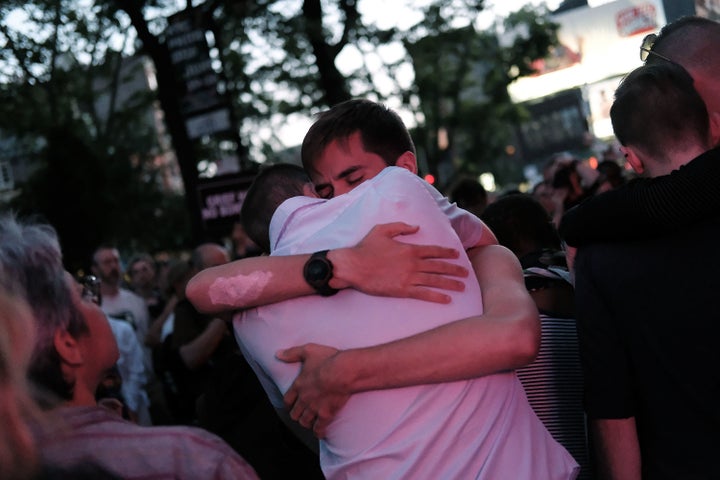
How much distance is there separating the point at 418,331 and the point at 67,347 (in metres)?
0.78

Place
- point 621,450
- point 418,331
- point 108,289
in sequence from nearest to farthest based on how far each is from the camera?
point 418,331
point 621,450
point 108,289

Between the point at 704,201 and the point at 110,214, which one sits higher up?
the point at 704,201

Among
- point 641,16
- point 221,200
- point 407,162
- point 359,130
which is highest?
point 641,16

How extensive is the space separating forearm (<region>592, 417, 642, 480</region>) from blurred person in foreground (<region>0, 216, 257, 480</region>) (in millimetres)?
1094

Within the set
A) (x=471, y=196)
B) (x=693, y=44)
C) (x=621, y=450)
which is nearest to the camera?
(x=621, y=450)

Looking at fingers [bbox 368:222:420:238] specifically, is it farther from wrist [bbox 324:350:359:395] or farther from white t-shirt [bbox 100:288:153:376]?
white t-shirt [bbox 100:288:153:376]

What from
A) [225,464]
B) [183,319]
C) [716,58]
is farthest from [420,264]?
[183,319]

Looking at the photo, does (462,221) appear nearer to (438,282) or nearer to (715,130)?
(438,282)

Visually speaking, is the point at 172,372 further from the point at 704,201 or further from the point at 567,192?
the point at 704,201

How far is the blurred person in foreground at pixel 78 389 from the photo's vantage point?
77.5 inches

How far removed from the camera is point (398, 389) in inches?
89.4

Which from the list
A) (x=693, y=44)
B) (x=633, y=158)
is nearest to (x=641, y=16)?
(x=693, y=44)

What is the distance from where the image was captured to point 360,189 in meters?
2.43

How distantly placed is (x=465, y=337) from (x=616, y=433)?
735 millimetres
